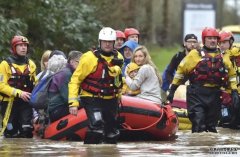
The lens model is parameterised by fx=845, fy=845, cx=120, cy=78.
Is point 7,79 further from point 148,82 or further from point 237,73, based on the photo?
point 237,73

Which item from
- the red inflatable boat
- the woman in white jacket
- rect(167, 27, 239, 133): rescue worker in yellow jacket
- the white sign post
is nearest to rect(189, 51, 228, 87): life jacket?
rect(167, 27, 239, 133): rescue worker in yellow jacket

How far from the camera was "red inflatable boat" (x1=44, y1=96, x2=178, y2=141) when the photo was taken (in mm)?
13062

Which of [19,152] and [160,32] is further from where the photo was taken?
[160,32]

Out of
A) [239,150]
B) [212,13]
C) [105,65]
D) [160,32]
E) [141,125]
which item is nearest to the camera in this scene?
[239,150]

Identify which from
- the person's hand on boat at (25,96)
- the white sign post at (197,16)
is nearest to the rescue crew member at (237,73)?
the person's hand on boat at (25,96)

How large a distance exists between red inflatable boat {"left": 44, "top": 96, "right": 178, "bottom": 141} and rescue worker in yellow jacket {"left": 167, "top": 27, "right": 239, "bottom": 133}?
0.61m

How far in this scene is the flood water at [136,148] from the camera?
35.8 ft

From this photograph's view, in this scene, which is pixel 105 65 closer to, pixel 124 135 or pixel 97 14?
pixel 124 135

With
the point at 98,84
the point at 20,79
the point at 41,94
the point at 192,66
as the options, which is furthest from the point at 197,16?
the point at 98,84

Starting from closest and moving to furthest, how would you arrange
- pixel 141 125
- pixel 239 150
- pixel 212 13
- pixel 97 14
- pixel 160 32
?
pixel 239 150
pixel 141 125
pixel 97 14
pixel 212 13
pixel 160 32

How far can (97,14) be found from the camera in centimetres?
2477

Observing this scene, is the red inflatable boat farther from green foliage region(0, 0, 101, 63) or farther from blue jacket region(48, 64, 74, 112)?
green foliage region(0, 0, 101, 63)

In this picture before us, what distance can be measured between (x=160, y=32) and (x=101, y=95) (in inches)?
1742

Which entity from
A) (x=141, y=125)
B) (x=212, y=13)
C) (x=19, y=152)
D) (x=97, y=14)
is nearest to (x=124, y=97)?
(x=141, y=125)
